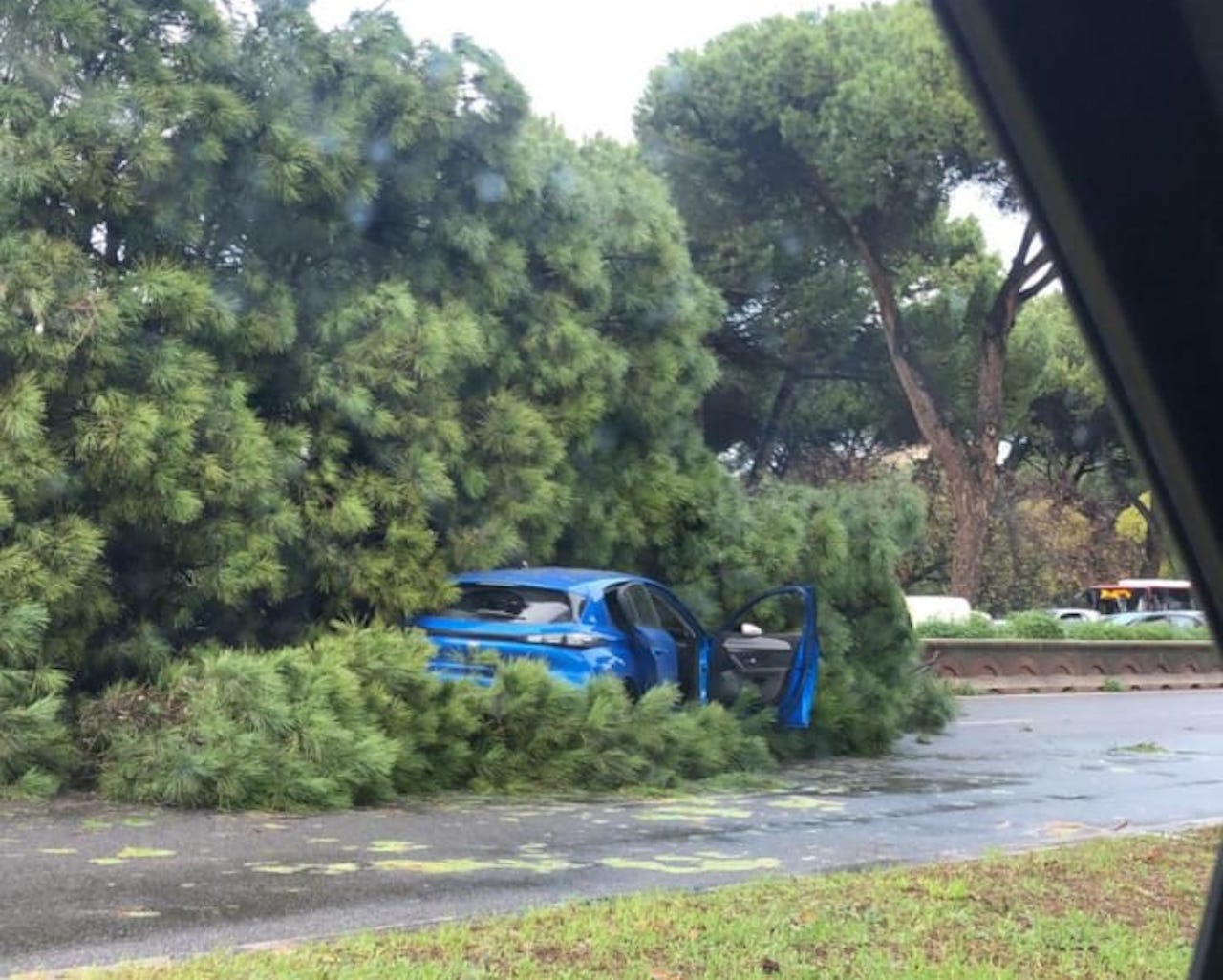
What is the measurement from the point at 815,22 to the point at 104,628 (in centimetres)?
1685

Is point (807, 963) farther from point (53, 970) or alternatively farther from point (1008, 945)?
point (53, 970)

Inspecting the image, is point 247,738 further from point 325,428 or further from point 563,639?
point 325,428

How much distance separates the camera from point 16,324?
10.9m

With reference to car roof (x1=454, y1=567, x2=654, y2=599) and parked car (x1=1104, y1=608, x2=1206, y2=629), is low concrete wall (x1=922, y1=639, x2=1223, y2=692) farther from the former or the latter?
car roof (x1=454, y1=567, x2=654, y2=599)

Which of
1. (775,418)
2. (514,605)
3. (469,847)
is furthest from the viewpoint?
(775,418)

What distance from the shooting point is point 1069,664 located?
2547 centimetres

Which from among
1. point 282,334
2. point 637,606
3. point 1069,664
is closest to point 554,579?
point 637,606

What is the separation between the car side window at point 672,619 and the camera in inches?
500

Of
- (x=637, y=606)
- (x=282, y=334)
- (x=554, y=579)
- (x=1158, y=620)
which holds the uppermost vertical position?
(x=282, y=334)

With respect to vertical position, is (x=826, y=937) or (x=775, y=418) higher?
(x=775, y=418)

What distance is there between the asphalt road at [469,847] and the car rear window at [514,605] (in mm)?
1687

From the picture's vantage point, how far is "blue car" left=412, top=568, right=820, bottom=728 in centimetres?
1148

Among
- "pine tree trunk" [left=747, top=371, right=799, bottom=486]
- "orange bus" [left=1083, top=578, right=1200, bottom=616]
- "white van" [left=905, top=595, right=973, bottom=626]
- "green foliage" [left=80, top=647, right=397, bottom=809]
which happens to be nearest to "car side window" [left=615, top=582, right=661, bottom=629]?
"green foliage" [left=80, top=647, right=397, bottom=809]

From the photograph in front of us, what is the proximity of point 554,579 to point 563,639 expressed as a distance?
66 cm
